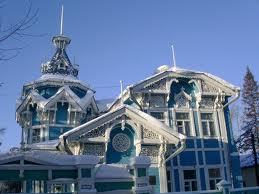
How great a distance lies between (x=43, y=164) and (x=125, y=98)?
1121cm

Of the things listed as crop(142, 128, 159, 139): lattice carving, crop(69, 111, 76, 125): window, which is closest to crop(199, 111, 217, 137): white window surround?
crop(142, 128, 159, 139): lattice carving

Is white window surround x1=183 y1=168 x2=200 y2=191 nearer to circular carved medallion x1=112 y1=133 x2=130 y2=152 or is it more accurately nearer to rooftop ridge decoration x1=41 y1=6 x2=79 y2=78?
circular carved medallion x1=112 y1=133 x2=130 y2=152

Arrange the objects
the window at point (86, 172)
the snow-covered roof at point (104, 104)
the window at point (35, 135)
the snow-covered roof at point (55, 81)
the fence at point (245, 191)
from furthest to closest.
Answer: the snow-covered roof at point (104, 104) < the snow-covered roof at point (55, 81) < the window at point (35, 135) < the fence at point (245, 191) < the window at point (86, 172)

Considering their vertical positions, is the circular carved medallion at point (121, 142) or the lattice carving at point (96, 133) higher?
the lattice carving at point (96, 133)

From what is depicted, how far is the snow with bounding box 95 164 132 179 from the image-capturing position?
1036 cm

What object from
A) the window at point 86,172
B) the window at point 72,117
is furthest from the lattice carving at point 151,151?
the window at point 86,172

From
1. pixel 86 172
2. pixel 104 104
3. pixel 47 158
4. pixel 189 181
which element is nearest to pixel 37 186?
pixel 47 158

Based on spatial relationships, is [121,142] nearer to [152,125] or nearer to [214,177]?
[152,125]

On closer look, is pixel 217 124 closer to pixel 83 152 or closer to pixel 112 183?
pixel 83 152

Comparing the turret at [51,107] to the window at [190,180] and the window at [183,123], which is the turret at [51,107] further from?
the window at [190,180]

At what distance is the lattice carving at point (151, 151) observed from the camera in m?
16.6

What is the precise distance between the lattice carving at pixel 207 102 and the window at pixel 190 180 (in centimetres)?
417

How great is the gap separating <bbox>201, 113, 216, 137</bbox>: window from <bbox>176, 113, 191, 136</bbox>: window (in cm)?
102

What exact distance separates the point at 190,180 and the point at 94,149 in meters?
6.68
